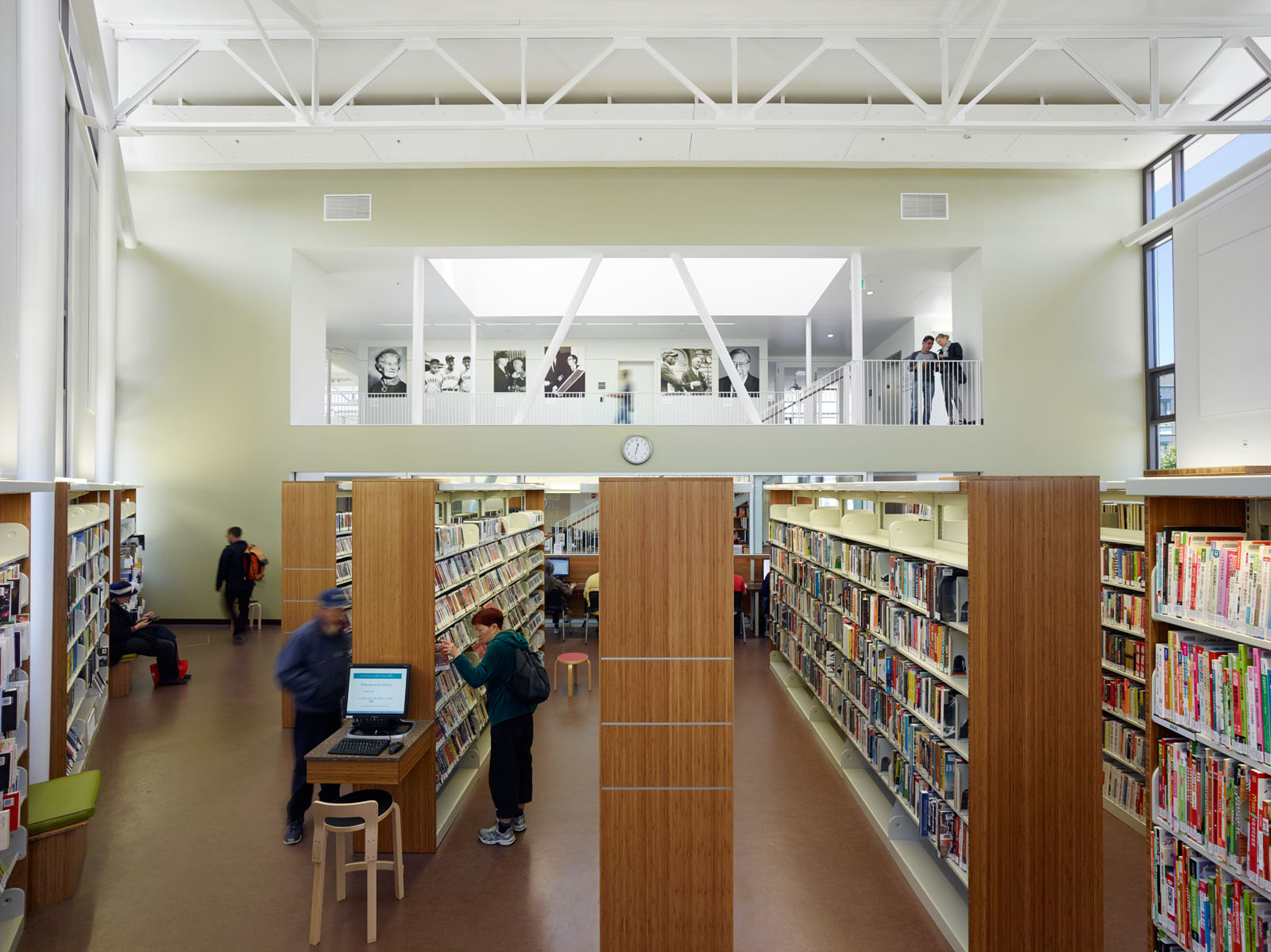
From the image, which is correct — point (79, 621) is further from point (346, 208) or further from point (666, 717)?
point (346, 208)

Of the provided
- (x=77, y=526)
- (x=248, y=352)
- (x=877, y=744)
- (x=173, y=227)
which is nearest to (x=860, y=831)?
(x=877, y=744)

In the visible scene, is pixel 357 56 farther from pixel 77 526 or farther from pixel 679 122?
pixel 77 526

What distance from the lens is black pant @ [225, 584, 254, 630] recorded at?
10.4 m

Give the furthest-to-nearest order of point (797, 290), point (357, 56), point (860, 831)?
1. point (797, 290)
2. point (357, 56)
3. point (860, 831)

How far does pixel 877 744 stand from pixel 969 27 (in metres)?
7.76

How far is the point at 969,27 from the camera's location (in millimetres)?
7965

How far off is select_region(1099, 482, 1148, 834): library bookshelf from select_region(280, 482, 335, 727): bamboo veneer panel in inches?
Answer: 243

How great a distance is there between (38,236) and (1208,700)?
24.1 feet

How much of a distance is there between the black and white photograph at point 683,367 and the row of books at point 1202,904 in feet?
49.9

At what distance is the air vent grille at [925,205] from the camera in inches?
423

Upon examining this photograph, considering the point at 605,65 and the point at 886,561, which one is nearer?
the point at 886,561

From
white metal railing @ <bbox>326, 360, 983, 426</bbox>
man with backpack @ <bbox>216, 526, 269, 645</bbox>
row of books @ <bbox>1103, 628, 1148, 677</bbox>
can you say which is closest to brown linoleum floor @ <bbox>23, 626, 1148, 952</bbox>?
row of books @ <bbox>1103, 628, 1148, 677</bbox>

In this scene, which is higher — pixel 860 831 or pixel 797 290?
pixel 797 290

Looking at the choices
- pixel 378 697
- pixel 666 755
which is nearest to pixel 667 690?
pixel 666 755
